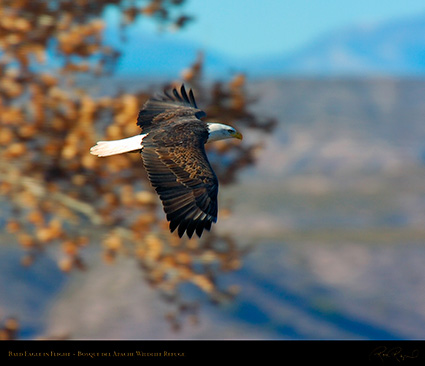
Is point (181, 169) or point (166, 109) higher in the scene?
point (181, 169)

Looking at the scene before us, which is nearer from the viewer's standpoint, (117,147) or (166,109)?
(117,147)

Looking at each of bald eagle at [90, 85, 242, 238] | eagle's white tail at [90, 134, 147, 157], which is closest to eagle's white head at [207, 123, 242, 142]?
bald eagle at [90, 85, 242, 238]

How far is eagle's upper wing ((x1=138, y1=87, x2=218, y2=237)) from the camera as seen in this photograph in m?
7.24

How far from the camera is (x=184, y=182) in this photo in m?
7.48

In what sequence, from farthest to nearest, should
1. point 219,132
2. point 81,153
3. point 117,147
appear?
point 81,153 → point 219,132 → point 117,147

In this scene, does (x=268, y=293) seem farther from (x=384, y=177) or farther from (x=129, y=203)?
(x=129, y=203)

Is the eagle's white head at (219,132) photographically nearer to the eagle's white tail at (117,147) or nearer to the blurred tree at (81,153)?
the eagle's white tail at (117,147)

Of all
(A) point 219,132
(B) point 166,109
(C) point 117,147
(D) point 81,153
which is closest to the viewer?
(C) point 117,147

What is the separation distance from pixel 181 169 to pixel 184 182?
13 cm
